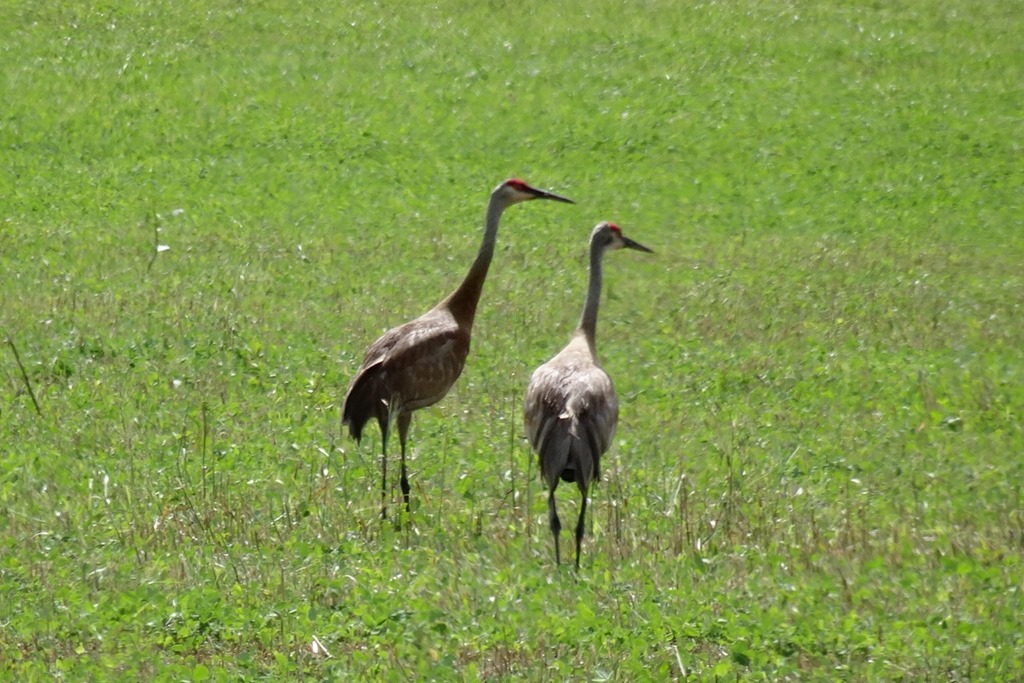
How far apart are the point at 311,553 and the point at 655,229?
11241 millimetres

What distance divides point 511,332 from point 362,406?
4.13 m

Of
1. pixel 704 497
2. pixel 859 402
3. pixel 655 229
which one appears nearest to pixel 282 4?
pixel 655 229

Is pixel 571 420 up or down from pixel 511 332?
up

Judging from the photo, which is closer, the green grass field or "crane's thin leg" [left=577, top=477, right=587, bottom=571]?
the green grass field

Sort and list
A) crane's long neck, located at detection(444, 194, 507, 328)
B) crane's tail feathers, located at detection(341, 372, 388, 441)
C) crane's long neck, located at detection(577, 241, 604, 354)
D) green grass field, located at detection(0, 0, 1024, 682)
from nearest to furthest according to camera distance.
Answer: green grass field, located at detection(0, 0, 1024, 682), crane's tail feathers, located at detection(341, 372, 388, 441), crane's long neck, located at detection(577, 241, 604, 354), crane's long neck, located at detection(444, 194, 507, 328)

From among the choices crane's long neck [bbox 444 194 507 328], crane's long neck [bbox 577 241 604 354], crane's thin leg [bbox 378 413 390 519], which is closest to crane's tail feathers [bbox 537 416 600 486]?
crane's thin leg [bbox 378 413 390 519]

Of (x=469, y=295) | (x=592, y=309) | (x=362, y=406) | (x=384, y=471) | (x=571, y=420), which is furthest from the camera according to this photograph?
(x=469, y=295)

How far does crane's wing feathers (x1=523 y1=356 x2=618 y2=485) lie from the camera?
25.2 ft

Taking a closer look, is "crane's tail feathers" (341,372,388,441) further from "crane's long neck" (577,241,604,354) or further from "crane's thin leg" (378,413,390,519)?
"crane's long neck" (577,241,604,354)

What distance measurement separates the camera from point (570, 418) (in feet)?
25.6

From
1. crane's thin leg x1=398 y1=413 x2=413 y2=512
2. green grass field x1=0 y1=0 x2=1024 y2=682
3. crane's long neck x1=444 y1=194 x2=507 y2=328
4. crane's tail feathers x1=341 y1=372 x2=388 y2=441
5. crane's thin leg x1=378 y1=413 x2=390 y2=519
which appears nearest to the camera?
green grass field x1=0 y1=0 x2=1024 y2=682

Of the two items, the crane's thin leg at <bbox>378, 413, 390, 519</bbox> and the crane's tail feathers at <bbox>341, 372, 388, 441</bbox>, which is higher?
the crane's tail feathers at <bbox>341, 372, 388, 441</bbox>

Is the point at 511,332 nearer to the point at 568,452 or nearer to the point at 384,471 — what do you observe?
the point at 384,471

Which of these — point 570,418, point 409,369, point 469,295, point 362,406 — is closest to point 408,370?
point 409,369
